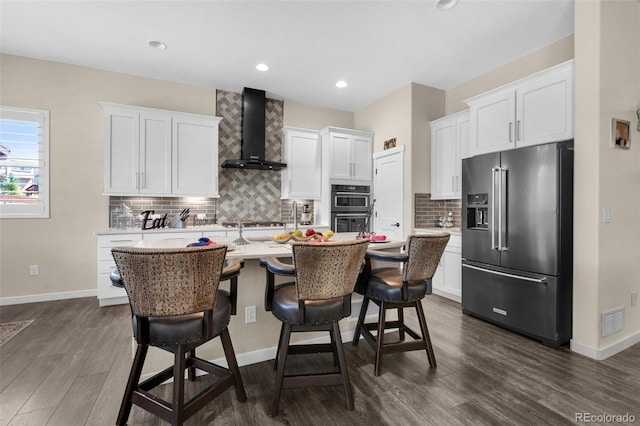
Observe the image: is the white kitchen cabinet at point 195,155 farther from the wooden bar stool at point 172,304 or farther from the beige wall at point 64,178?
the wooden bar stool at point 172,304

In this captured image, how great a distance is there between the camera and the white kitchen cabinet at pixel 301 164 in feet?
16.9

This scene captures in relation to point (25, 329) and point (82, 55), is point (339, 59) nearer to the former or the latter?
point (82, 55)

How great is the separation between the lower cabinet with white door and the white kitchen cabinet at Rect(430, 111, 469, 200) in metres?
0.70

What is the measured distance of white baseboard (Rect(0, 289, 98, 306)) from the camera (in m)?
3.75

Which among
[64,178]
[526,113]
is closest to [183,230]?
[64,178]

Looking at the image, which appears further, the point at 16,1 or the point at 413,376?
the point at 16,1

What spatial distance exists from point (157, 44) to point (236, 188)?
87.4 inches

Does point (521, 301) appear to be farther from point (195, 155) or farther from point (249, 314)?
point (195, 155)

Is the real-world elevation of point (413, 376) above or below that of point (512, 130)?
below

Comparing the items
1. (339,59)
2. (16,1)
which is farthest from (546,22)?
(16,1)

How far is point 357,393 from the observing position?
1.97m

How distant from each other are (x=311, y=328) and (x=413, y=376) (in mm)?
917

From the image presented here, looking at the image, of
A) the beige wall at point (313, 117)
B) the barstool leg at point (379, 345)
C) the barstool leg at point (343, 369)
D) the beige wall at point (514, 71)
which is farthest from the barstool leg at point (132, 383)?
the beige wall at point (514, 71)
